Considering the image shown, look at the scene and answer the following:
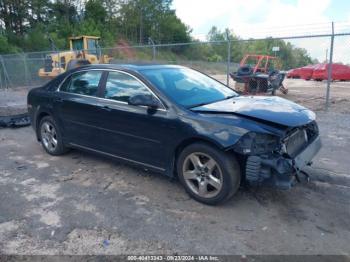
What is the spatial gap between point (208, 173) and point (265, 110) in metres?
0.97

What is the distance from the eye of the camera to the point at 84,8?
43.0 metres

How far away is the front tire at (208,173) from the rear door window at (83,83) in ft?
6.02

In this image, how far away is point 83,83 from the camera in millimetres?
4977

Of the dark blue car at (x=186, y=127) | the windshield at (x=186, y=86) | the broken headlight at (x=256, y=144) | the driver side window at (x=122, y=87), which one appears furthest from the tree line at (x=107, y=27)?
the broken headlight at (x=256, y=144)

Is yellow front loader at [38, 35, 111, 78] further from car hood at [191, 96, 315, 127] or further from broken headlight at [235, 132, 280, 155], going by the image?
broken headlight at [235, 132, 280, 155]

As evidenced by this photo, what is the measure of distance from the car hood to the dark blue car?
0.01m

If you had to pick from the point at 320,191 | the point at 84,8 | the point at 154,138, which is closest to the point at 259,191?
the point at 320,191

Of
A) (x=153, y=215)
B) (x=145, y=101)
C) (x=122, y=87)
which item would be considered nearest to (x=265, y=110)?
(x=145, y=101)

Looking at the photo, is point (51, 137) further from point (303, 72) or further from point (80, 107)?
point (303, 72)

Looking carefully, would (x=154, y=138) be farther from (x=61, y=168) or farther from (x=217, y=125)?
(x=61, y=168)

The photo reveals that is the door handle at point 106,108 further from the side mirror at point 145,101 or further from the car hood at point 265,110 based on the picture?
→ the car hood at point 265,110

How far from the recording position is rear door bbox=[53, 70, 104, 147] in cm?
469

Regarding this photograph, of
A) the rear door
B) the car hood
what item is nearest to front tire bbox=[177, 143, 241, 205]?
the car hood

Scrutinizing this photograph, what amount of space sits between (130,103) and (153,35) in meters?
52.1
